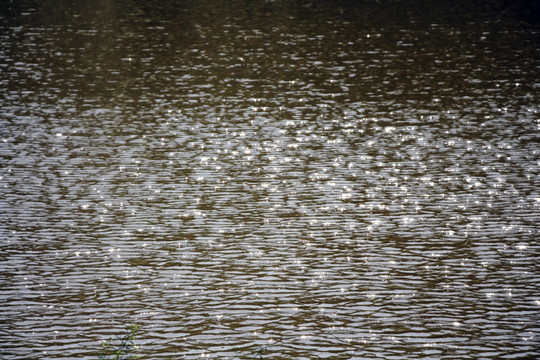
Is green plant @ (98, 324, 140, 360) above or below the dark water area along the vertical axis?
above

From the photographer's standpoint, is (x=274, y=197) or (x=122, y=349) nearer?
(x=122, y=349)

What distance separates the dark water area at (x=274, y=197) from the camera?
25.7 metres

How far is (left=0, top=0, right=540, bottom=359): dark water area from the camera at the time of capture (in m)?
25.7

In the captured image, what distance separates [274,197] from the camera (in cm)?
3738

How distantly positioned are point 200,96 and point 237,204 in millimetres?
20390

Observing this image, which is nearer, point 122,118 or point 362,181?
point 362,181

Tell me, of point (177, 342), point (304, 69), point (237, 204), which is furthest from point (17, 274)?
point (304, 69)

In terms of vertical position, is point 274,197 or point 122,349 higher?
point 122,349

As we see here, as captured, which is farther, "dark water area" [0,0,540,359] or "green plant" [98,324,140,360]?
"dark water area" [0,0,540,359]

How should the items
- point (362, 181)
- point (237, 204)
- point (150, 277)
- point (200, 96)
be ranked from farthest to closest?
1. point (200, 96)
2. point (362, 181)
3. point (237, 204)
4. point (150, 277)

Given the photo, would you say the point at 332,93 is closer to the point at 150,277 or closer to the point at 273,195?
the point at 273,195

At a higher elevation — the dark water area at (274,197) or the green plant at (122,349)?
the green plant at (122,349)

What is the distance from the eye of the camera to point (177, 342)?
965 inches

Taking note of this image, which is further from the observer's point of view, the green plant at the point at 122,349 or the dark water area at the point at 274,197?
the dark water area at the point at 274,197
